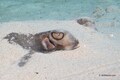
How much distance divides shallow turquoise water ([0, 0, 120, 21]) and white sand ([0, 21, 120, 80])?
10.8ft

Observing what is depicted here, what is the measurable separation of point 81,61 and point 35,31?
39.0 inches

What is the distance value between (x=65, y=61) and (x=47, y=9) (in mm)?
5272

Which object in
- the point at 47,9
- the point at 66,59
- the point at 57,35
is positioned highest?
the point at 57,35

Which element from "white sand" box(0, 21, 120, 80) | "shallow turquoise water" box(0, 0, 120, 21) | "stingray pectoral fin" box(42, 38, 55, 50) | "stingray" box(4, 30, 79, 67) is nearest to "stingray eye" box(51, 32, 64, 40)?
"stingray" box(4, 30, 79, 67)

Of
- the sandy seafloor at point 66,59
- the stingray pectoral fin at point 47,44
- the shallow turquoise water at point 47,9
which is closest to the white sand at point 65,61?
the sandy seafloor at point 66,59

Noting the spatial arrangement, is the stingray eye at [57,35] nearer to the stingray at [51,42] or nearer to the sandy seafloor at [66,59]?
the stingray at [51,42]

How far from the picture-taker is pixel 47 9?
336 inches

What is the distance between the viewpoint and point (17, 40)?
12.8 feet

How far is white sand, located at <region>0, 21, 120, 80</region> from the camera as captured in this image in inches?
123

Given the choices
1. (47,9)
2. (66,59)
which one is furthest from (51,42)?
(47,9)

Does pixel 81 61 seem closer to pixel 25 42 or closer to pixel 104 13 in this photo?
pixel 25 42

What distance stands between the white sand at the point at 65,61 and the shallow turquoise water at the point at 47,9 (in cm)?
330

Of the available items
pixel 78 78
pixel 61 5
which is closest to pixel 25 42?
pixel 78 78

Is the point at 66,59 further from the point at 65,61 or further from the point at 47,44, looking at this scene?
the point at 47,44
